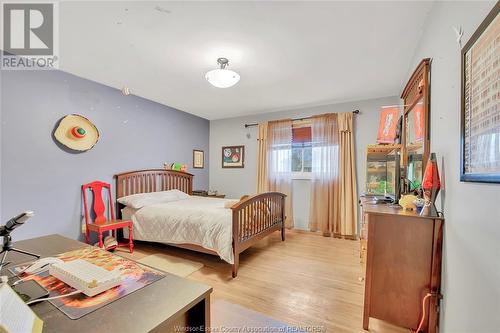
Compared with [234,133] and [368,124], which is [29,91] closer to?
[234,133]

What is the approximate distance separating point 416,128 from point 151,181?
3.70 meters

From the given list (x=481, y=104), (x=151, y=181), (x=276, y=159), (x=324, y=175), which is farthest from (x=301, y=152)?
(x=481, y=104)

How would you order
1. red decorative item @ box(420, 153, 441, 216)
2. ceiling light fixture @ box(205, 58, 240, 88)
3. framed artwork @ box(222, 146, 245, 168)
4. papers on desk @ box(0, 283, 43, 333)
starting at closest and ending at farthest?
papers on desk @ box(0, 283, 43, 333) < red decorative item @ box(420, 153, 441, 216) < ceiling light fixture @ box(205, 58, 240, 88) < framed artwork @ box(222, 146, 245, 168)

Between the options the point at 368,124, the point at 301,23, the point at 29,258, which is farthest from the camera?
the point at 368,124

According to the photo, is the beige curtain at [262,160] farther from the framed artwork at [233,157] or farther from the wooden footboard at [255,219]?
the wooden footboard at [255,219]

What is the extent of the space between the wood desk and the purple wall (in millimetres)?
2110

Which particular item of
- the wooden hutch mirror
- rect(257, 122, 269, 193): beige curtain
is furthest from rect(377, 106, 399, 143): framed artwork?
rect(257, 122, 269, 193): beige curtain

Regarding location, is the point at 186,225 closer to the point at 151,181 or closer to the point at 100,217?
the point at 100,217

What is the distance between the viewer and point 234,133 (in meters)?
4.83

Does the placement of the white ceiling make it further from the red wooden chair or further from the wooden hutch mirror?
the red wooden chair

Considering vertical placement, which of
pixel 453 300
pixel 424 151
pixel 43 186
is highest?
pixel 424 151

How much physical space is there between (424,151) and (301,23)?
1383 millimetres

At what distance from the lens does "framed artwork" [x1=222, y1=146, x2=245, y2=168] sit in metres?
4.73

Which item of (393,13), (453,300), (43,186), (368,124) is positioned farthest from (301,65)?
(43,186)
